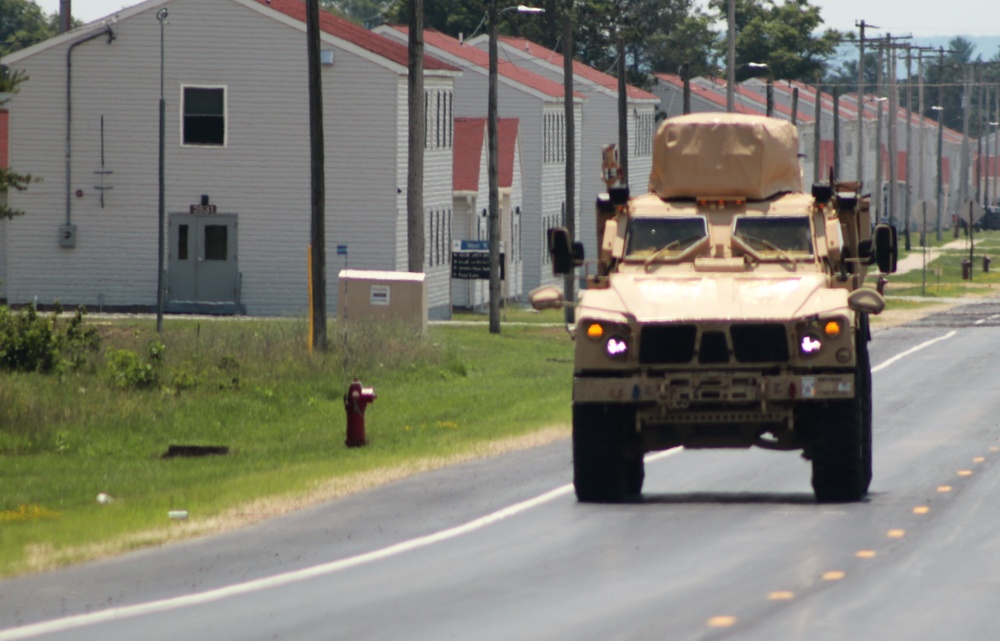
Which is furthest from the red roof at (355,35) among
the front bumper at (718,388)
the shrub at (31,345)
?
the front bumper at (718,388)

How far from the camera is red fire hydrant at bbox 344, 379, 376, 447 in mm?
21938

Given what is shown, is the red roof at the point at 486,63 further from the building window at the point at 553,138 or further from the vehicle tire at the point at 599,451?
the vehicle tire at the point at 599,451

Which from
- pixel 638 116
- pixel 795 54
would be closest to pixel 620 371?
pixel 638 116

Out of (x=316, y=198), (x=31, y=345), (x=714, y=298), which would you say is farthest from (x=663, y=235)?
(x=316, y=198)

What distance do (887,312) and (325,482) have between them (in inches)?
1606

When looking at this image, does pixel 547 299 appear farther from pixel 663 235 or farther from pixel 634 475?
pixel 634 475

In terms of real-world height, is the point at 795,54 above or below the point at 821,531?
above

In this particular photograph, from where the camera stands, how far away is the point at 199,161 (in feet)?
167

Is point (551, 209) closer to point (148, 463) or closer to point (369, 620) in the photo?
point (148, 463)

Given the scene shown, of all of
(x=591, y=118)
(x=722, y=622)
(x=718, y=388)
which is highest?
(x=591, y=118)

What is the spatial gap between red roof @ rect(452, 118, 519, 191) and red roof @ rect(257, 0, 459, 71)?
14.4 ft

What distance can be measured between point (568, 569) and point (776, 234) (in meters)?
5.30

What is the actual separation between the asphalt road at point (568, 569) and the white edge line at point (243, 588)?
0.03 metres

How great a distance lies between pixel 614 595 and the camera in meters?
11.7
